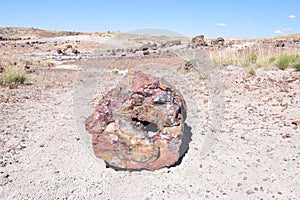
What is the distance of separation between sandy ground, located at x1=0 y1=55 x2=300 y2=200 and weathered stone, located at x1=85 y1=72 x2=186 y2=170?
17cm

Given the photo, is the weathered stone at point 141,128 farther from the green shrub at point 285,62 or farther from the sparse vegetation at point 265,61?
the green shrub at point 285,62

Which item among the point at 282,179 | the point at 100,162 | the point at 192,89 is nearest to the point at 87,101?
the point at 192,89

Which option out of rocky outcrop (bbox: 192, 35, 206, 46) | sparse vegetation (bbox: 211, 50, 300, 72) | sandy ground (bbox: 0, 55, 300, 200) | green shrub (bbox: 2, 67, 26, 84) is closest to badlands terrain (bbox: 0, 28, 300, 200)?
sandy ground (bbox: 0, 55, 300, 200)

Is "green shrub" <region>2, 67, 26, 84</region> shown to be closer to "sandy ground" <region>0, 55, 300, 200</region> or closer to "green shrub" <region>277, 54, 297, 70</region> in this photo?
"sandy ground" <region>0, 55, 300, 200</region>

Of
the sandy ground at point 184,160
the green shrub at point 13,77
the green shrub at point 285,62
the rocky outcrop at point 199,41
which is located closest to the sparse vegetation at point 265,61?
the green shrub at point 285,62

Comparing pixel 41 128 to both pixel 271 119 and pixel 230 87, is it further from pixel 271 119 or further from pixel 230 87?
pixel 230 87

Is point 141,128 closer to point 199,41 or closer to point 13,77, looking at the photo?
point 13,77

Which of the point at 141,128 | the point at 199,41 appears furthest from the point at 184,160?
the point at 199,41

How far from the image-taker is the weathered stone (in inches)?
131

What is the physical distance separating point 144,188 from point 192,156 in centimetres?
88

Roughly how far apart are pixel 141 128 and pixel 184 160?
0.69 metres

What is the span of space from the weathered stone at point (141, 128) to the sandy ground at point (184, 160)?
171 mm

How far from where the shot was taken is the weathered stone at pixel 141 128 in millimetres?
3324

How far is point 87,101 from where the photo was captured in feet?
22.4
